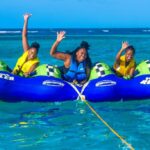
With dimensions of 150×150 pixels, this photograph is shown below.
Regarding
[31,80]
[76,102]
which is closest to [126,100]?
[76,102]

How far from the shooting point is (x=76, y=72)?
765 centimetres

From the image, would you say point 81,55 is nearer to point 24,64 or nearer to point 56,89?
point 56,89

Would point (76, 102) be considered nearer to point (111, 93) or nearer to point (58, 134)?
point (111, 93)

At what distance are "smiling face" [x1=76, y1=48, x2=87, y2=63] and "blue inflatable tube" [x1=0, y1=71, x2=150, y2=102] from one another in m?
0.40

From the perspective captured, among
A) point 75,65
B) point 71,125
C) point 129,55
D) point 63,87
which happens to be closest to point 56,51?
point 75,65

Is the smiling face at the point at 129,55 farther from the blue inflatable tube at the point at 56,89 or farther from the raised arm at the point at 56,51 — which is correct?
the raised arm at the point at 56,51

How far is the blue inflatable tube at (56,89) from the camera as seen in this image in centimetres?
734

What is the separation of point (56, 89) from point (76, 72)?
Result: 1.59ft

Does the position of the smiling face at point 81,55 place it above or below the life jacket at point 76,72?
above

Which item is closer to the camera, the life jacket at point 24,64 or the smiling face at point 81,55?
the smiling face at point 81,55

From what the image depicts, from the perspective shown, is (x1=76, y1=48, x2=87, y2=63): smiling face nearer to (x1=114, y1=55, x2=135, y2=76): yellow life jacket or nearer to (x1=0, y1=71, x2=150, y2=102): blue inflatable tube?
(x1=0, y1=71, x2=150, y2=102): blue inflatable tube

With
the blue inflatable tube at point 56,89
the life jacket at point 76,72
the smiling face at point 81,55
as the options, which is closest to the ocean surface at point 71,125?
the blue inflatable tube at point 56,89

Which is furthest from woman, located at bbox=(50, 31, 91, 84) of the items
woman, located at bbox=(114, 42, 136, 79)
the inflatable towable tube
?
woman, located at bbox=(114, 42, 136, 79)

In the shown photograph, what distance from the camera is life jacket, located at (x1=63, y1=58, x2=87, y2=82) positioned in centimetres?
761
